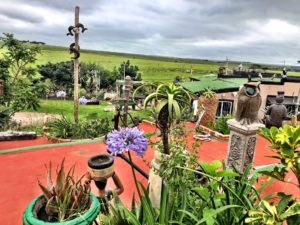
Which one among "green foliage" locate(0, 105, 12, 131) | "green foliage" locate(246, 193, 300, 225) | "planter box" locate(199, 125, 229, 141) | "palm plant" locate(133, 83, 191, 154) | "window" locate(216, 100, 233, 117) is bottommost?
"green foliage" locate(0, 105, 12, 131)

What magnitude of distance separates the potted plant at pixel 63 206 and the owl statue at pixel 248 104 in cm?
295

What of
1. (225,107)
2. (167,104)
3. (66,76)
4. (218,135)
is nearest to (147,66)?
(66,76)

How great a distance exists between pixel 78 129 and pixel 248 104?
247 inches

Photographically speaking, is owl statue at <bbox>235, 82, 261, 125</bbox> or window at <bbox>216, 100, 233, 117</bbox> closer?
owl statue at <bbox>235, 82, 261, 125</bbox>

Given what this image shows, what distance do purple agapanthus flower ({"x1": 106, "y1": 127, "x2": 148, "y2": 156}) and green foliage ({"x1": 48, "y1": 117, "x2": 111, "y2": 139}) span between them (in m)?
6.71

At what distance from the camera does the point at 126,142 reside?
2277mm

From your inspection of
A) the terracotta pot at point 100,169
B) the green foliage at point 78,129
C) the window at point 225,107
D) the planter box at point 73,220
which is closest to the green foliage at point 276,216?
the planter box at point 73,220

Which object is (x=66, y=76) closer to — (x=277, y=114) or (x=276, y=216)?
(x=277, y=114)

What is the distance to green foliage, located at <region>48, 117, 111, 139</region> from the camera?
8.59 m

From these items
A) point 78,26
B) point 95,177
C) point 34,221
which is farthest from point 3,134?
point 34,221

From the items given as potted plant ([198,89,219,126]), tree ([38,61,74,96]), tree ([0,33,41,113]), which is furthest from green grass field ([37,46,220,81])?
potted plant ([198,89,219,126])

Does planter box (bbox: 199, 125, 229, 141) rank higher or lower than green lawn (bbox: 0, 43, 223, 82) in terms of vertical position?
lower

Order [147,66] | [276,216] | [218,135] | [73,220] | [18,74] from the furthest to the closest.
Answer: [147,66], [18,74], [218,135], [73,220], [276,216]

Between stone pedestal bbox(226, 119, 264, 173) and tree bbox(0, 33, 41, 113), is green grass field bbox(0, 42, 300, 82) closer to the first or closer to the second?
tree bbox(0, 33, 41, 113)
